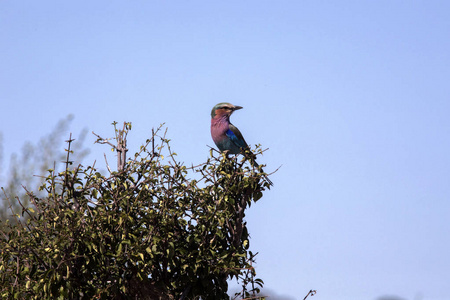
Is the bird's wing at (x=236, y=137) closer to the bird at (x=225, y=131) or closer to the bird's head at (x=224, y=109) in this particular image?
the bird at (x=225, y=131)

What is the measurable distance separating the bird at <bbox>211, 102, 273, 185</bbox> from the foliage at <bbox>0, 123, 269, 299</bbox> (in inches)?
36.2

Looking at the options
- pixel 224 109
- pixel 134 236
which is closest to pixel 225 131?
pixel 224 109

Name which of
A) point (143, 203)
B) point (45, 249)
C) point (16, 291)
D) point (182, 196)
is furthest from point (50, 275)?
point (182, 196)

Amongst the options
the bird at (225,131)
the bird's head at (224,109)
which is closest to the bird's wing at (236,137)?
the bird at (225,131)

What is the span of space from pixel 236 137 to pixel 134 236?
9.71 feet

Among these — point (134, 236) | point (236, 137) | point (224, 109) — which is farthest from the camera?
point (224, 109)

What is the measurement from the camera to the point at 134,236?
757 centimetres

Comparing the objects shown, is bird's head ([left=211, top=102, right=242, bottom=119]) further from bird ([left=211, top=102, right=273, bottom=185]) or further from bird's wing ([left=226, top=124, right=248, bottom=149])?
bird's wing ([left=226, top=124, right=248, bottom=149])

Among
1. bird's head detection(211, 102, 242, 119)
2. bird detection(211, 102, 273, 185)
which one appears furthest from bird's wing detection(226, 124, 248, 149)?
bird's head detection(211, 102, 242, 119)

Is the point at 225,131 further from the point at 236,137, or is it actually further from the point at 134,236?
the point at 134,236

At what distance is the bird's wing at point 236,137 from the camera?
32.3 ft

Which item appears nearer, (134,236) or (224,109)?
(134,236)

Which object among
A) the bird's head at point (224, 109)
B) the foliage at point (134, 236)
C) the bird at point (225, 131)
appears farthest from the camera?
the bird's head at point (224, 109)

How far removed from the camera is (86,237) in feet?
24.6
